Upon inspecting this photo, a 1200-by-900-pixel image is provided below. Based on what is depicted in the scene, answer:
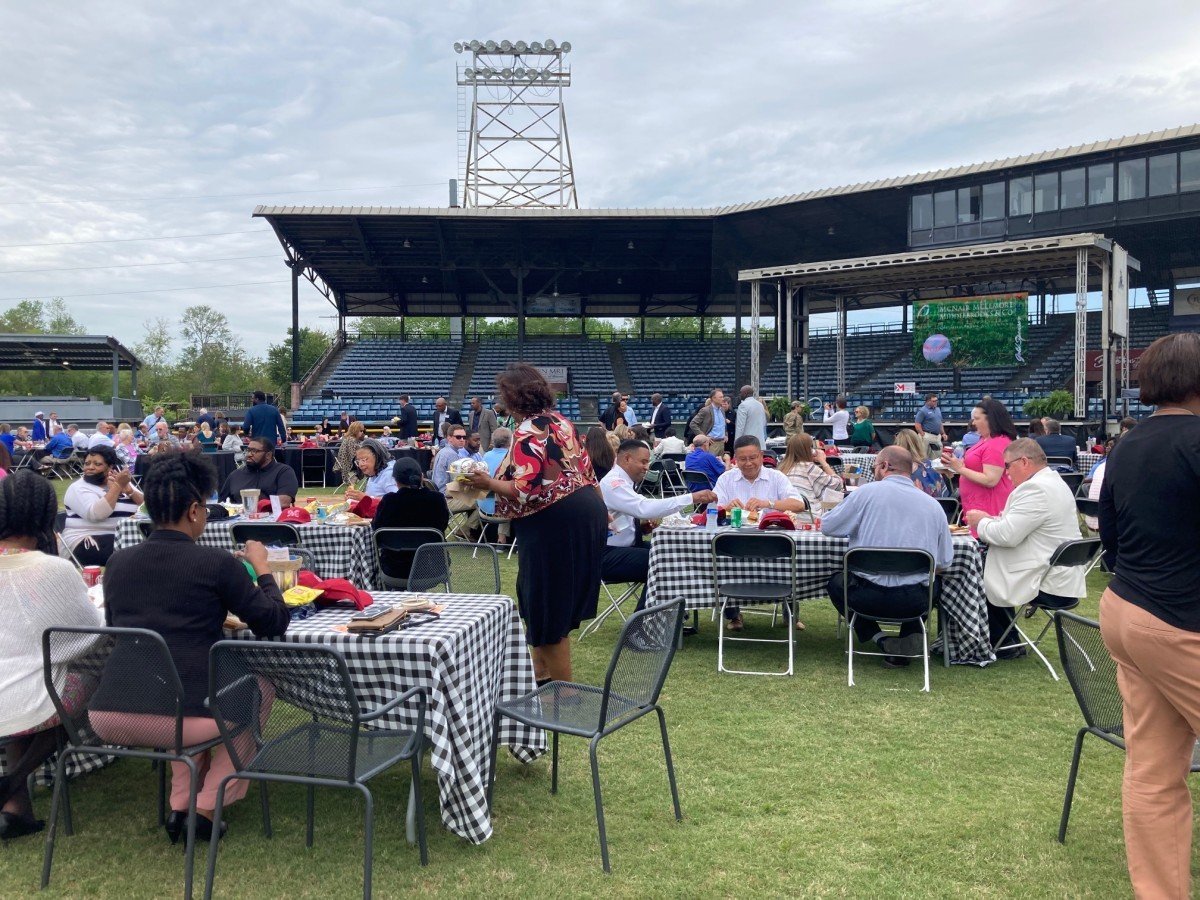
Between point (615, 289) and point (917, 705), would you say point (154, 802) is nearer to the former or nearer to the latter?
point (917, 705)

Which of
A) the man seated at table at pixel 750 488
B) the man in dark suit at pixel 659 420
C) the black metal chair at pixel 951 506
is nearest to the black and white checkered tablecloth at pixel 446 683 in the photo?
the man seated at table at pixel 750 488

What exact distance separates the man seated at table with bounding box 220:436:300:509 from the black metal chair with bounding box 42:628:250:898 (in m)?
4.03

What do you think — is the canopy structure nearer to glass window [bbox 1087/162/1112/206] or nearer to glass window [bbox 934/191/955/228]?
glass window [bbox 1087/162/1112/206]

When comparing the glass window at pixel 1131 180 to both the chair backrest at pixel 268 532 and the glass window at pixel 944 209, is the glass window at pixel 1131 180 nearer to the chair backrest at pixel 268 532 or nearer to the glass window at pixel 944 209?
the glass window at pixel 944 209

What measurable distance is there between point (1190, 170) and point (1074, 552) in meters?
20.0

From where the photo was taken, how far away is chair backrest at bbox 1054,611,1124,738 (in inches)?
118

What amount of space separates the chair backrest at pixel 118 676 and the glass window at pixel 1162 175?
24.1 metres

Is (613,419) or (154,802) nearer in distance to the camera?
(154,802)

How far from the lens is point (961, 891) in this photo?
2.94 meters

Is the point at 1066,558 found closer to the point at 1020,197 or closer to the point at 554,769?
the point at 554,769

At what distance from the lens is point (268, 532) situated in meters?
6.00

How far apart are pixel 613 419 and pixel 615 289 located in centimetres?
1867

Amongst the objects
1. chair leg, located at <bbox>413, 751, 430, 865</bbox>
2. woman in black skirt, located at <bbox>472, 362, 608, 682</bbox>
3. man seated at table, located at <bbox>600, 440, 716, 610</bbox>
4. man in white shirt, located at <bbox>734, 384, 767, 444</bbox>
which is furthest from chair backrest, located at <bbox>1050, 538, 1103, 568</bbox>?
man in white shirt, located at <bbox>734, 384, 767, 444</bbox>

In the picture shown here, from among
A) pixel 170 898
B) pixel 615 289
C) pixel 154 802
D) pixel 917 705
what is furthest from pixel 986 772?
pixel 615 289
